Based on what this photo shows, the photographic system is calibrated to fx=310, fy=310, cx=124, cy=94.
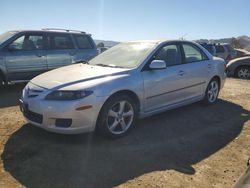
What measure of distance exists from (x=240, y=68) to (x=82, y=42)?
23.9 ft

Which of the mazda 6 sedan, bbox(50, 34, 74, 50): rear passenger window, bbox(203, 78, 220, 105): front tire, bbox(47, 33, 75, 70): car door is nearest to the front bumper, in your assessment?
the mazda 6 sedan

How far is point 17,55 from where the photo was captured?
8.50 metres

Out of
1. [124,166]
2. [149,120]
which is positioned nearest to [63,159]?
[124,166]

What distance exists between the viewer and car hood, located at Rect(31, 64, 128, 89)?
15.7ft

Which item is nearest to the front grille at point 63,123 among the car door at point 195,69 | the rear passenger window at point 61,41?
the car door at point 195,69

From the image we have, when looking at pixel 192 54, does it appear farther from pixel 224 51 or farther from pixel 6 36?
pixel 224 51

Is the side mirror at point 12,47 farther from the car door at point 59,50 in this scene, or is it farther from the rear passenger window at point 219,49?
the rear passenger window at point 219,49

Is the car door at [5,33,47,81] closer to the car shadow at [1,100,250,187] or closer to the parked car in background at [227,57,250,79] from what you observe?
the car shadow at [1,100,250,187]

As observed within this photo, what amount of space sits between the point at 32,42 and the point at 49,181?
6.09 metres

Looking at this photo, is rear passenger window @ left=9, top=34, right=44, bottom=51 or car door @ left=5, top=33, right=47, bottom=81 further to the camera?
rear passenger window @ left=9, top=34, right=44, bottom=51

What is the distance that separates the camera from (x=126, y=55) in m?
5.86

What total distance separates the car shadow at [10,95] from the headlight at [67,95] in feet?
9.54

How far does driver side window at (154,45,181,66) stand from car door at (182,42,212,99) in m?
0.19

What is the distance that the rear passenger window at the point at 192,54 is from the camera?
653cm
